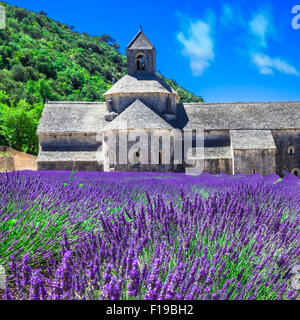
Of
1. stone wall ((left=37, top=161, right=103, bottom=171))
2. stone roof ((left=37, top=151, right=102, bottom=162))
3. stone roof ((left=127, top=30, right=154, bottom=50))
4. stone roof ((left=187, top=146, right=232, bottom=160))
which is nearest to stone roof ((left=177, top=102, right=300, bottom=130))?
stone roof ((left=187, top=146, right=232, bottom=160))

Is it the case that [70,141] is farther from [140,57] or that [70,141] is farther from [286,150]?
[286,150]

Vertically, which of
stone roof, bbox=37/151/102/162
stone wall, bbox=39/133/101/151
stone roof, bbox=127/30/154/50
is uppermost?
stone roof, bbox=127/30/154/50

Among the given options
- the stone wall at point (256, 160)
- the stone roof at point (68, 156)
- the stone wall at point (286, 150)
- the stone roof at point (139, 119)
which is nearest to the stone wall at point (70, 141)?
the stone roof at point (68, 156)

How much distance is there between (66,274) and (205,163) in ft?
102

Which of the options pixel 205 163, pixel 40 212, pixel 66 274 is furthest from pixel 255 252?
pixel 205 163

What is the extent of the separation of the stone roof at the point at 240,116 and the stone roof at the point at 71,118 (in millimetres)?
7292

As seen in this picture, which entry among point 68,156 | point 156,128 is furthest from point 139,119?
point 68,156

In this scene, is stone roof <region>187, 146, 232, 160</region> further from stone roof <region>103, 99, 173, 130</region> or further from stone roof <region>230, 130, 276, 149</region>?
stone roof <region>103, 99, 173, 130</region>

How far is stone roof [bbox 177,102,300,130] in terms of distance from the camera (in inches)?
1379

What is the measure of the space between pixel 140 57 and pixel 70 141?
33.9 feet

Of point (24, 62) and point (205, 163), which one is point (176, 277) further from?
point (24, 62)

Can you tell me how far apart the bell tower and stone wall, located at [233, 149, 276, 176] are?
38.2ft
